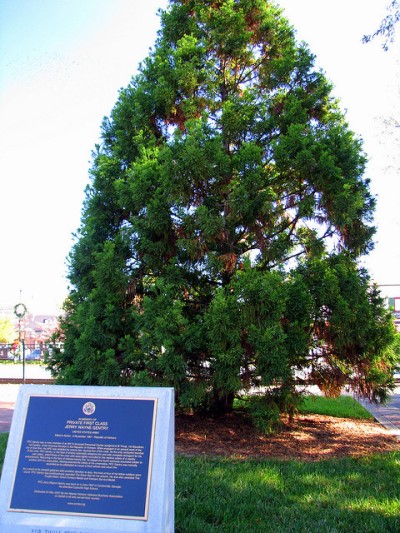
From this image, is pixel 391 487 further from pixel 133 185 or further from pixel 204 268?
pixel 133 185

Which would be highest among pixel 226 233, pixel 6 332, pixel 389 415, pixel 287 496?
pixel 6 332

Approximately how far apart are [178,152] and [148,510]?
4821 millimetres

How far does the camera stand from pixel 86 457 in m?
3.31

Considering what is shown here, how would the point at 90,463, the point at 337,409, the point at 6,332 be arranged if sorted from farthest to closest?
the point at 6,332, the point at 337,409, the point at 90,463

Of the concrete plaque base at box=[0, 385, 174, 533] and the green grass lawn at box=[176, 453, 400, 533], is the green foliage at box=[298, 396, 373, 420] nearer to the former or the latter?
the green grass lawn at box=[176, 453, 400, 533]

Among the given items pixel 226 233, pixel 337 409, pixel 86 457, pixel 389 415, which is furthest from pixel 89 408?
pixel 389 415

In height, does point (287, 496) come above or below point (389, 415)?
below

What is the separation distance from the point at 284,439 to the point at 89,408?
431cm

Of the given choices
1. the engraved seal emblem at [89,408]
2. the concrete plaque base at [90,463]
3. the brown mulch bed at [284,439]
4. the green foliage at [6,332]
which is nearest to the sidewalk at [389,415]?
the brown mulch bed at [284,439]

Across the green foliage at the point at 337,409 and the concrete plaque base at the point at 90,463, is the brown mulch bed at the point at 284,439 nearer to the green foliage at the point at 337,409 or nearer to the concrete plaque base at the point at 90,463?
the green foliage at the point at 337,409

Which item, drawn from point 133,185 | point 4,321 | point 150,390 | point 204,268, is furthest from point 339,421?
point 4,321

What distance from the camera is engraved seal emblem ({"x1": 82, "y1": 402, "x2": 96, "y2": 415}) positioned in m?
3.47

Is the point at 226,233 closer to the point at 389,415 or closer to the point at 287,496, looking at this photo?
the point at 287,496

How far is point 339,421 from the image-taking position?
8.62 metres
